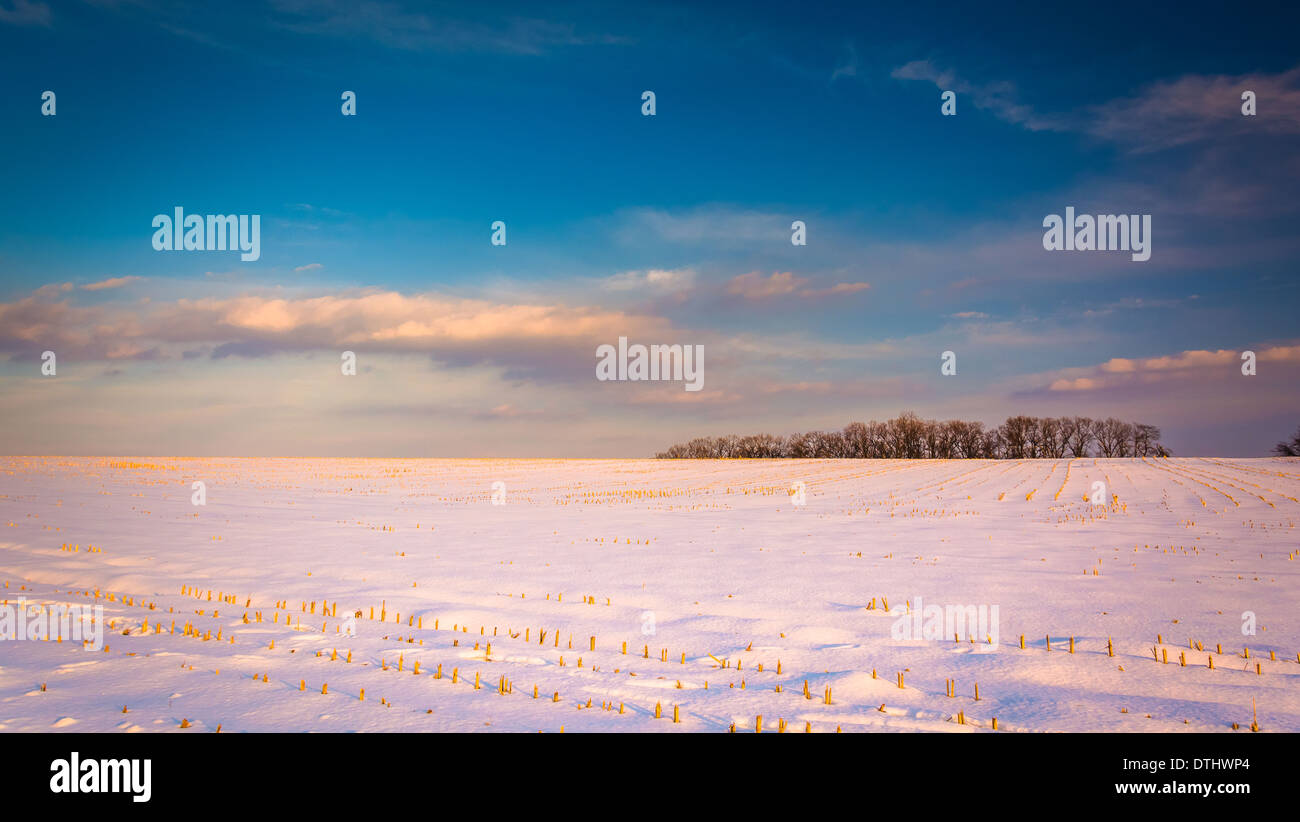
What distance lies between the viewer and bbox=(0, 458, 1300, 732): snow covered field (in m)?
7.82

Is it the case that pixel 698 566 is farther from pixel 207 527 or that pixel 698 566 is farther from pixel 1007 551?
pixel 207 527

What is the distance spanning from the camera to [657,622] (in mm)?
12398

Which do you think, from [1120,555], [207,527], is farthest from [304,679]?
[207,527]

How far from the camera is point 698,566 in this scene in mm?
17922

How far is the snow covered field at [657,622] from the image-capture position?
782 cm

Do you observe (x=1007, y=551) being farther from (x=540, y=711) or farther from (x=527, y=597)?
(x=540, y=711)

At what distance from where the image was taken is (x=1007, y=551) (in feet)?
64.4

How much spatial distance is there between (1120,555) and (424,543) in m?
20.0
